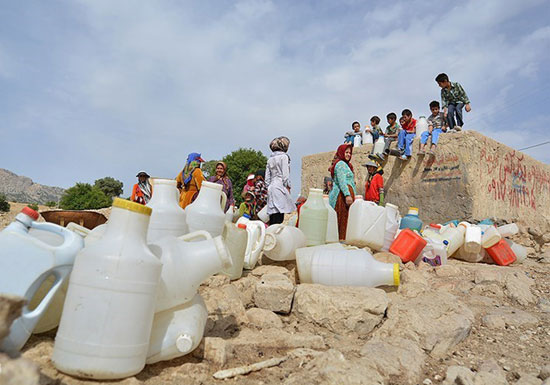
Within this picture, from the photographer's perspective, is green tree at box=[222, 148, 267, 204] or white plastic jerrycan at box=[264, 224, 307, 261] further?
green tree at box=[222, 148, 267, 204]

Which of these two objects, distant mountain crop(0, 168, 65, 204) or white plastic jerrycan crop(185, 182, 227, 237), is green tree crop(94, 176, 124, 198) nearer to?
white plastic jerrycan crop(185, 182, 227, 237)

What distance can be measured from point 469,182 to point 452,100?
1.45m

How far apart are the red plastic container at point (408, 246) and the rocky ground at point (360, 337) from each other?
44 cm

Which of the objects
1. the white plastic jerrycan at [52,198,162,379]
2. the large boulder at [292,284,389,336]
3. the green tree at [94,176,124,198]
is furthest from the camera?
the green tree at [94,176,124,198]

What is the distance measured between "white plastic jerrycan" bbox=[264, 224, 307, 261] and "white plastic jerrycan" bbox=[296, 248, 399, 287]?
356 mm

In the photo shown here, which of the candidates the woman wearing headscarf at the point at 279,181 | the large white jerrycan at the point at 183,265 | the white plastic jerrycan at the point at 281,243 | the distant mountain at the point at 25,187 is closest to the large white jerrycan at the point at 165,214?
the large white jerrycan at the point at 183,265

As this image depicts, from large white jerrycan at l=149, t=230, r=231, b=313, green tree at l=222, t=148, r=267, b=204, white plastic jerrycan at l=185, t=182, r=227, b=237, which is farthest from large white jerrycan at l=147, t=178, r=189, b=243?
green tree at l=222, t=148, r=267, b=204

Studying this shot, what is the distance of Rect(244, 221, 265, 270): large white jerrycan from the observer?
298 centimetres

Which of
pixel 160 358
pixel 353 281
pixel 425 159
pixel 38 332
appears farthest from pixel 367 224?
pixel 425 159

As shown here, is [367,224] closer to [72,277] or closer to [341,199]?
[341,199]

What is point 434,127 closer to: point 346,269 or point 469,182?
point 469,182

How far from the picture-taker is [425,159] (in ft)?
22.0

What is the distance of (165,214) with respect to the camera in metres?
2.16

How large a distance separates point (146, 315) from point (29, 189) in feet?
299
